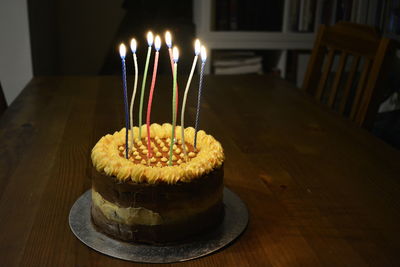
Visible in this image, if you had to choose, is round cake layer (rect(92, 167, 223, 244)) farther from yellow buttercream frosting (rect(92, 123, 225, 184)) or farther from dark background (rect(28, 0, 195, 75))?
dark background (rect(28, 0, 195, 75))

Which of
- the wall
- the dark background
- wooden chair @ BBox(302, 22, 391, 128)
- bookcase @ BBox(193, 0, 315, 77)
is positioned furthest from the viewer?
the dark background

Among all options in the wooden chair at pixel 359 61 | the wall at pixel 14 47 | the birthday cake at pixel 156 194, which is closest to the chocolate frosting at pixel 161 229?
the birthday cake at pixel 156 194

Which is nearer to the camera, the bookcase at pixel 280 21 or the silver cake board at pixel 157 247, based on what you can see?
the silver cake board at pixel 157 247

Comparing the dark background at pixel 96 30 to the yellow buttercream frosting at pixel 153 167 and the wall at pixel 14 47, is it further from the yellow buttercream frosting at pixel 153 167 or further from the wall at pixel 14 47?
the yellow buttercream frosting at pixel 153 167

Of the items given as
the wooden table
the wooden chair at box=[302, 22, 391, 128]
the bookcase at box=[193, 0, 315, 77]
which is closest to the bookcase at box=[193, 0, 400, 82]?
the bookcase at box=[193, 0, 315, 77]

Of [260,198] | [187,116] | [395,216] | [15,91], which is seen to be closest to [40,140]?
[187,116]

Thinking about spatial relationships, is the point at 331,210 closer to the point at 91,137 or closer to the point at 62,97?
the point at 91,137

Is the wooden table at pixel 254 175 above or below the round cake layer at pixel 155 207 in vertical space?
below
